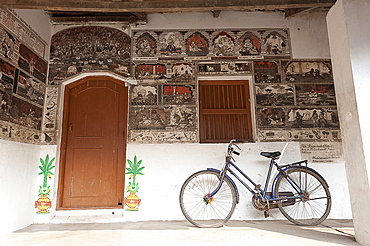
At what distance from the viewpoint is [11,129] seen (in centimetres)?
343

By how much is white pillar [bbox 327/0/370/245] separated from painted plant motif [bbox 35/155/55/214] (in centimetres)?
412

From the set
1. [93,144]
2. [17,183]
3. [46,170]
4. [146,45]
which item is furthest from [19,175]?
[146,45]

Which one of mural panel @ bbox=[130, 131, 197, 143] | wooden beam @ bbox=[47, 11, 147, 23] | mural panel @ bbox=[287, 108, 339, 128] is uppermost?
wooden beam @ bbox=[47, 11, 147, 23]

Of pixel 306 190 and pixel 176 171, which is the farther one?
pixel 176 171

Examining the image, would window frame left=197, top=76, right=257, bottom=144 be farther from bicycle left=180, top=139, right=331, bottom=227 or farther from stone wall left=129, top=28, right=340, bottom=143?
bicycle left=180, top=139, right=331, bottom=227

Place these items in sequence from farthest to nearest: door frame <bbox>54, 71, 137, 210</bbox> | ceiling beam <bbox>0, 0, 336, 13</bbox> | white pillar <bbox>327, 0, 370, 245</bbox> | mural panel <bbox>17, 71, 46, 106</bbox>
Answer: door frame <bbox>54, 71, 137, 210</bbox> < mural panel <bbox>17, 71, 46, 106</bbox> < ceiling beam <bbox>0, 0, 336, 13</bbox> < white pillar <bbox>327, 0, 370, 245</bbox>

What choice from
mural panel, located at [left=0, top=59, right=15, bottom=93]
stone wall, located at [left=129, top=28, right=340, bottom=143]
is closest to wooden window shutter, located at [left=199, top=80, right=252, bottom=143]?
stone wall, located at [left=129, top=28, right=340, bottom=143]

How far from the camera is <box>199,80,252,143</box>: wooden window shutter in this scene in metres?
4.37

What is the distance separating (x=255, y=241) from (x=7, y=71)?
3.75 m

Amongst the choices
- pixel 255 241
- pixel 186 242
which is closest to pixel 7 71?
pixel 186 242

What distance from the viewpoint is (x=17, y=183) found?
140 inches

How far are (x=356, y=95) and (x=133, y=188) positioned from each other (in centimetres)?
324

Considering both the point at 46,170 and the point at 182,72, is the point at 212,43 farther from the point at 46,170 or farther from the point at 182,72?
the point at 46,170

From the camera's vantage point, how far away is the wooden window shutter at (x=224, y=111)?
4367mm
